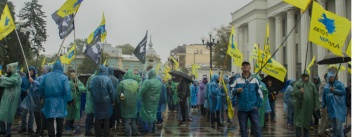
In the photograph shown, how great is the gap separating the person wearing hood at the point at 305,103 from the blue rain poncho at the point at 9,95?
687 cm

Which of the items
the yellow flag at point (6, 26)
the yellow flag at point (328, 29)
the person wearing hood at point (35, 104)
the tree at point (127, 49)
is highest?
the tree at point (127, 49)

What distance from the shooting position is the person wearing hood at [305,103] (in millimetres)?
7602

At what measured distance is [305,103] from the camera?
25.0ft

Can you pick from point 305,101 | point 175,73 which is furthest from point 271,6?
point 305,101

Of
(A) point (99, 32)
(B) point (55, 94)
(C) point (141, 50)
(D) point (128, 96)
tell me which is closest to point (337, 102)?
(D) point (128, 96)

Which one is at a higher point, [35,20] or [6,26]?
[35,20]

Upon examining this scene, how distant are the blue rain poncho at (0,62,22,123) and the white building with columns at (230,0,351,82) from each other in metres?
28.3

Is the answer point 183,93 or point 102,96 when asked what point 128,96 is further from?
point 183,93

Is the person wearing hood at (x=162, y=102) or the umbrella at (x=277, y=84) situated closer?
the umbrella at (x=277, y=84)

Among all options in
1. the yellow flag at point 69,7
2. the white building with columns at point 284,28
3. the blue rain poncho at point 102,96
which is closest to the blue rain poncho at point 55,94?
the blue rain poncho at point 102,96

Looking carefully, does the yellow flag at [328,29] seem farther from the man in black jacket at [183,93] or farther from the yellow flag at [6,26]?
the yellow flag at [6,26]

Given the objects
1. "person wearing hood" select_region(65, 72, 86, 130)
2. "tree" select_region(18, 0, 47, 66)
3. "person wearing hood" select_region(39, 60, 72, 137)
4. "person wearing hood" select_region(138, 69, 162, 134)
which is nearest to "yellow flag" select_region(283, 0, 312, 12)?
"person wearing hood" select_region(138, 69, 162, 134)

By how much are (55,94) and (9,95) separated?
1859 millimetres

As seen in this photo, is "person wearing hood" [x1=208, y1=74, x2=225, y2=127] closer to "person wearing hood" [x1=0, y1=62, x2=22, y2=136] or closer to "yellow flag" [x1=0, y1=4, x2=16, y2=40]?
"person wearing hood" [x1=0, y1=62, x2=22, y2=136]
